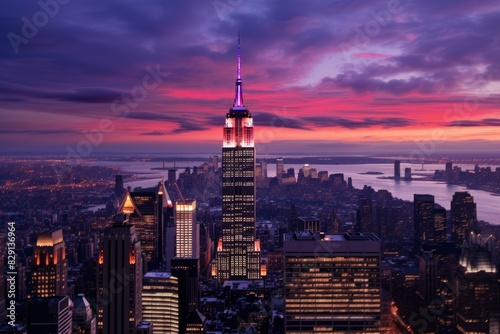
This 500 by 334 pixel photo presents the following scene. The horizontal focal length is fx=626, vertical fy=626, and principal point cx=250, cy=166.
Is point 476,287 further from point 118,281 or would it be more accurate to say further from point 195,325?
point 118,281

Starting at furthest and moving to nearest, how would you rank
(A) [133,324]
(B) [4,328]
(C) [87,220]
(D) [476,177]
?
(C) [87,220], (D) [476,177], (A) [133,324], (B) [4,328]

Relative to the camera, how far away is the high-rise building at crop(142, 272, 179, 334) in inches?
646

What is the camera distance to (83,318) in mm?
13906

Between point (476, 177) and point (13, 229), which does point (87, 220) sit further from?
point (476, 177)

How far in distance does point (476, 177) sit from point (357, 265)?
462cm

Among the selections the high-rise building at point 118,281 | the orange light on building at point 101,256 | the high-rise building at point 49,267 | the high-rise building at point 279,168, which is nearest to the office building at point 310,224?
the high-rise building at point 279,168

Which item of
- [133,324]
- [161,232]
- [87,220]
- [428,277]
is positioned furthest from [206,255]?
[133,324]

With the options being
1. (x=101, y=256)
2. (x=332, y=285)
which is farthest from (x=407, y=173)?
(x=101, y=256)

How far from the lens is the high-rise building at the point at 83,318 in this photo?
44.5ft

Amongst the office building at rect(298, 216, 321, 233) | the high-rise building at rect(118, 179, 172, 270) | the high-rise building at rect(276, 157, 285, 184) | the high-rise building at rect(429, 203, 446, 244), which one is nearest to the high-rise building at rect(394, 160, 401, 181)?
the high-rise building at rect(429, 203, 446, 244)

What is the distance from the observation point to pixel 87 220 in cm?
2053

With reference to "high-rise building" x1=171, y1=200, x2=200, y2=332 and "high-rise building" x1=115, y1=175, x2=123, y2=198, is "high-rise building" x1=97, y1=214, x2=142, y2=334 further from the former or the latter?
"high-rise building" x1=115, y1=175, x2=123, y2=198

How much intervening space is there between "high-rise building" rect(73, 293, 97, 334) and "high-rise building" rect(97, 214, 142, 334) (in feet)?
0.88

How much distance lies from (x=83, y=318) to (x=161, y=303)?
10.1 ft
